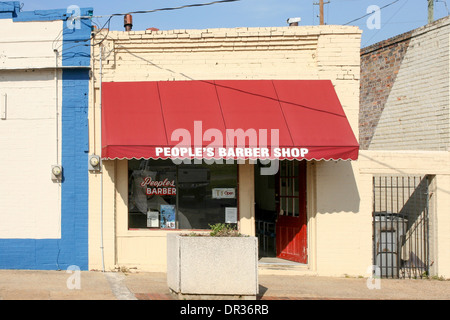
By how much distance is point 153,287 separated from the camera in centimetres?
930

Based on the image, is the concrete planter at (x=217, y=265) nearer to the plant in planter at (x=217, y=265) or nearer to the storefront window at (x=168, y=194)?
the plant in planter at (x=217, y=265)

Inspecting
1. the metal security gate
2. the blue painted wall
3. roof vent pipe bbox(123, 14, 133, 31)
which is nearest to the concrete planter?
the blue painted wall

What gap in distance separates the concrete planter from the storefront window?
9.32ft

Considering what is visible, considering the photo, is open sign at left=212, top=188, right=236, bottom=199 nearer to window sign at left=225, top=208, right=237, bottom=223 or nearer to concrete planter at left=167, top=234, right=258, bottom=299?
window sign at left=225, top=208, right=237, bottom=223

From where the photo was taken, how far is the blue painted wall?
1070 centimetres

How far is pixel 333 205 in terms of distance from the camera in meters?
11.0

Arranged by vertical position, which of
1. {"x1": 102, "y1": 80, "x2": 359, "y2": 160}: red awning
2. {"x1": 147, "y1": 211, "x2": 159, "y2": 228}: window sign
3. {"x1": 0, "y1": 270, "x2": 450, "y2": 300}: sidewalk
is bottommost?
{"x1": 0, "y1": 270, "x2": 450, "y2": 300}: sidewalk

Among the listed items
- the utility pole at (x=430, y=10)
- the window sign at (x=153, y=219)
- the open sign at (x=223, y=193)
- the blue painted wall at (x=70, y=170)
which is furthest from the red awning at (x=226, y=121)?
the utility pole at (x=430, y=10)

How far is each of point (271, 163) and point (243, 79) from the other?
87.3 inches

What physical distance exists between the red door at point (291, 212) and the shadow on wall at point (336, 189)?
16.2 inches


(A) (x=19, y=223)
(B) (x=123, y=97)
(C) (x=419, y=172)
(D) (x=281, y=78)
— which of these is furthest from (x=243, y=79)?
(A) (x=19, y=223)

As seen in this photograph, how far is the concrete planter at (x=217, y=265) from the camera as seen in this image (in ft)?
26.8

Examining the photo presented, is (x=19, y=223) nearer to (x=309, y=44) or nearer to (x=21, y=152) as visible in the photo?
(x=21, y=152)

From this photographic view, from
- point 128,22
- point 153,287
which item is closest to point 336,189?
point 153,287
